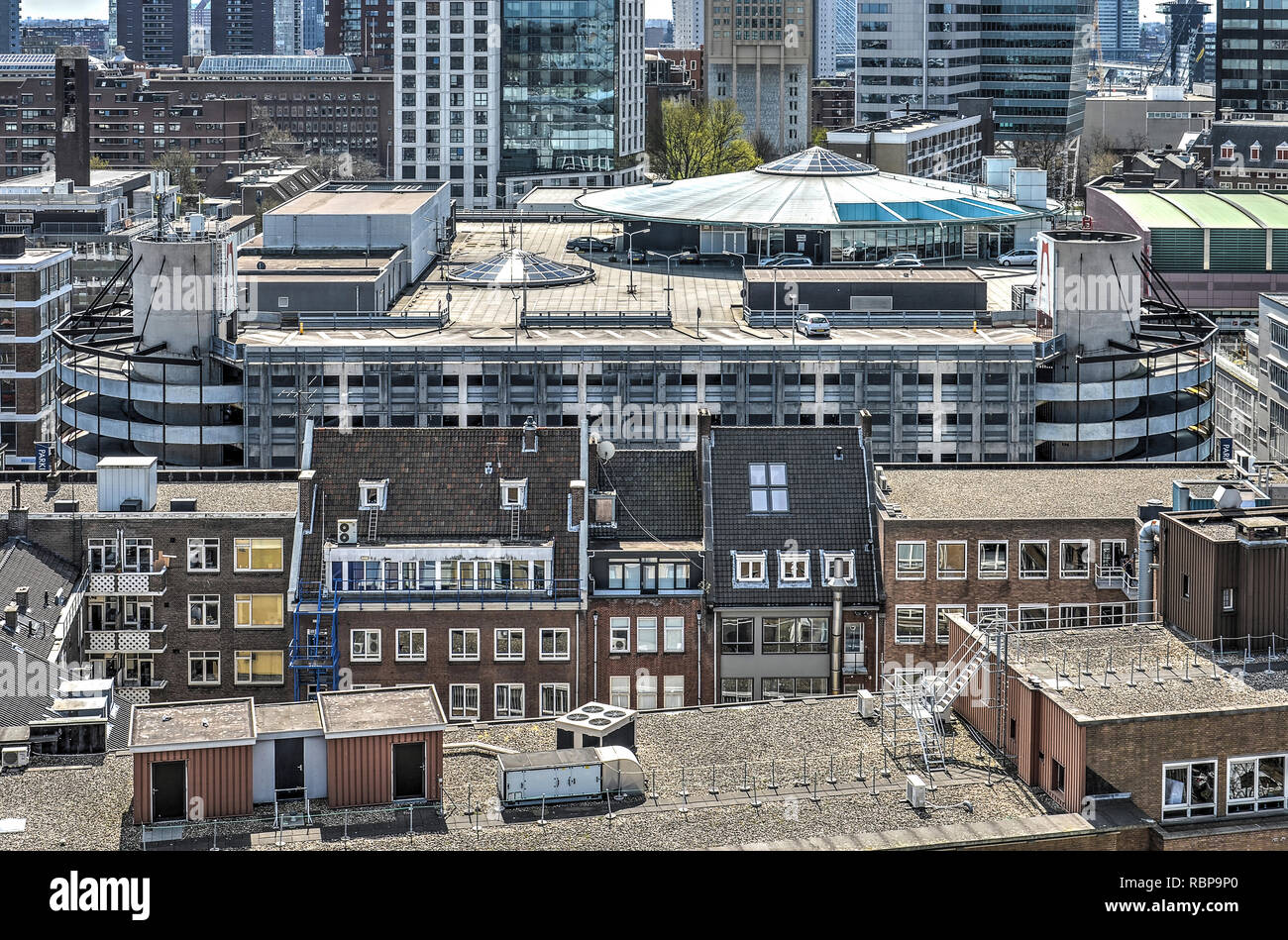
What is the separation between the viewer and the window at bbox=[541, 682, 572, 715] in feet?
236

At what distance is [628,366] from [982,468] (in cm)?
3727

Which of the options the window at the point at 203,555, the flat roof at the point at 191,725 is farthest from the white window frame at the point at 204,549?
the flat roof at the point at 191,725

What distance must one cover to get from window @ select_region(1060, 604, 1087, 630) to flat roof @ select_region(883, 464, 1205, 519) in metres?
3.19

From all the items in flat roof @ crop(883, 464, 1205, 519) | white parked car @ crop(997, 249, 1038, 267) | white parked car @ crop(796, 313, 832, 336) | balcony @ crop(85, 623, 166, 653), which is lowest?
balcony @ crop(85, 623, 166, 653)

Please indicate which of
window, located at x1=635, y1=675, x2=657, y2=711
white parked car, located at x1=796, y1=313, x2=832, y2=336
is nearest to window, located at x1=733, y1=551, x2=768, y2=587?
window, located at x1=635, y1=675, x2=657, y2=711

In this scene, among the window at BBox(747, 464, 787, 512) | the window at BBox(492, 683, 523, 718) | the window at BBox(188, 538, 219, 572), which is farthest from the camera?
the window at BBox(747, 464, 787, 512)

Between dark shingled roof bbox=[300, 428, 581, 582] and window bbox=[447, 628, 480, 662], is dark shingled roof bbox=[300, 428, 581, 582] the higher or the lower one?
the higher one

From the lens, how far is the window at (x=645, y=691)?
7194cm

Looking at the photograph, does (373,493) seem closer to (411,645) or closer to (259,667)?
(411,645)

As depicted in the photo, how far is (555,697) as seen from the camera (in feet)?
237

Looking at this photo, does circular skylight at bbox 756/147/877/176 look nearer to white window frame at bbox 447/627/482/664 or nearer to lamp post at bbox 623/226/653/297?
lamp post at bbox 623/226/653/297

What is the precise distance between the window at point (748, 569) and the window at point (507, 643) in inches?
314
